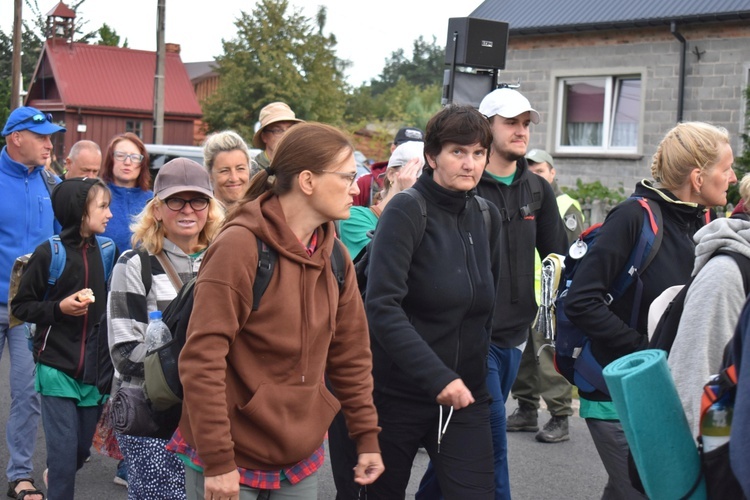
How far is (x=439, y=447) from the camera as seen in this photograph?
161 inches

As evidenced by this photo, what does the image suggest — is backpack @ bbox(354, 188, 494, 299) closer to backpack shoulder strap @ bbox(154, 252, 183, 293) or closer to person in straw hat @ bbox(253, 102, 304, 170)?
backpack shoulder strap @ bbox(154, 252, 183, 293)

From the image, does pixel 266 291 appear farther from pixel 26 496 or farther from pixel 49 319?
pixel 26 496

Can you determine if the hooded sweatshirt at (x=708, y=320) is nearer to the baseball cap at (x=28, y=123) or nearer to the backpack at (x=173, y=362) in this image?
the backpack at (x=173, y=362)

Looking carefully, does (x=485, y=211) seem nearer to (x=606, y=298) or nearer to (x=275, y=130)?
(x=606, y=298)

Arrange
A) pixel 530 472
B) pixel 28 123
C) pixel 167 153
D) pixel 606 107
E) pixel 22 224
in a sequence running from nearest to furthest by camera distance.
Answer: pixel 22 224 < pixel 28 123 < pixel 530 472 < pixel 606 107 < pixel 167 153

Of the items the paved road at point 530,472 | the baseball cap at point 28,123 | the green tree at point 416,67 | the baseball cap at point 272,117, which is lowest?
the paved road at point 530,472

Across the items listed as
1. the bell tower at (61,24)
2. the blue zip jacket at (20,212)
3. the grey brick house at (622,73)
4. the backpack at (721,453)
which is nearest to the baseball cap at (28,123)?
the blue zip jacket at (20,212)

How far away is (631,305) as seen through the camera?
13.8ft

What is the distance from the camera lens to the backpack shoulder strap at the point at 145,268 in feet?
13.6

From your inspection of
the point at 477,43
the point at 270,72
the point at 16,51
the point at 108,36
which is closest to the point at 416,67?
the point at 108,36

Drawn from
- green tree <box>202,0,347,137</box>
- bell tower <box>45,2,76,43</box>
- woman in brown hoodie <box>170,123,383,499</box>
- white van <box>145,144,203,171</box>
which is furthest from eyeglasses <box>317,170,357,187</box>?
bell tower <box>45,2,76,43</box>

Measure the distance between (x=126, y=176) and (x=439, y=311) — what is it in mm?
3588

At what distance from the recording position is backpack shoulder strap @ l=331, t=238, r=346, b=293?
11.4 ft

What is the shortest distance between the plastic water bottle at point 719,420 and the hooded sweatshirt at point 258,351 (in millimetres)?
1252
